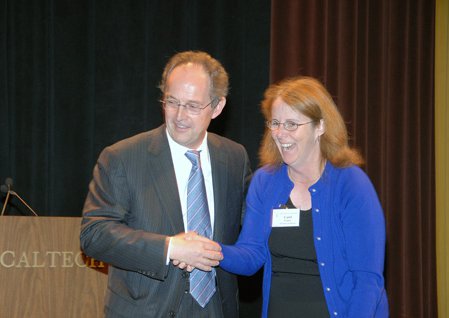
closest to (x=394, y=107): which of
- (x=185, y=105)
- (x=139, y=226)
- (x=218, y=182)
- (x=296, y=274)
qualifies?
(x=218, y=182)

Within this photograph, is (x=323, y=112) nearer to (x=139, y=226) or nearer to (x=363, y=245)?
(x=363, y=245)

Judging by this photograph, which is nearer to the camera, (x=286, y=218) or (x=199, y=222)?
(x=286, y=218)

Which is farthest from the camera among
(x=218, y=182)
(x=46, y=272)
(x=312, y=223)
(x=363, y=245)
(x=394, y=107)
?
(x=394, y=107)

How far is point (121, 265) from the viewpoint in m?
2.39

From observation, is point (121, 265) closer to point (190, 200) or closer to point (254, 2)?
point (190, 200)

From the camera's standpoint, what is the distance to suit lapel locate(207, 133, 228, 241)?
2645 millimetres

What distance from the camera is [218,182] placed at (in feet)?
8.95

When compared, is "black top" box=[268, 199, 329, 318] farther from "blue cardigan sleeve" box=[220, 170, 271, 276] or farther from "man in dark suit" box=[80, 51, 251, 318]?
"man in dark suit" box=[80, 51, 251, 318]

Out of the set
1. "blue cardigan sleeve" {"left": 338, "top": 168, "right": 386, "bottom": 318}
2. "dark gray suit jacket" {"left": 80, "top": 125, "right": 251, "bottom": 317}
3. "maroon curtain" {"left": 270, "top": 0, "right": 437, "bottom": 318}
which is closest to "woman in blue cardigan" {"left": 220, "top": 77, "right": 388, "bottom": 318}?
"blue cardigan sleeve" {"left": 338, "top": 168, "right": 386, "bottom": 318}

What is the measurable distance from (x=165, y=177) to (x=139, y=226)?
241mm

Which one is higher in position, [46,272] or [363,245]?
[363,245]

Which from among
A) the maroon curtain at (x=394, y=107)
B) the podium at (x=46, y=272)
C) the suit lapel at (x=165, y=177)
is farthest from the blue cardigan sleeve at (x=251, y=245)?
the maroon curtain at (x=394, y=107)

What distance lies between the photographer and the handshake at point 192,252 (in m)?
2.36

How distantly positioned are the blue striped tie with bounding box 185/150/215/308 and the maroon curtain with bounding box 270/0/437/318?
11.1 feet
